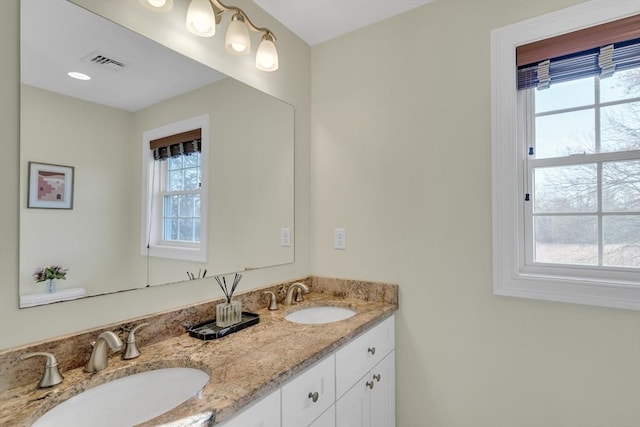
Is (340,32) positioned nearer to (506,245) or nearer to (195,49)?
(195,49)

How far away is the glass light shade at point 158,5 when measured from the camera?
1.11m

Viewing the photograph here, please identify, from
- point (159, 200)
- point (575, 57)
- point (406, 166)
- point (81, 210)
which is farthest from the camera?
point (406, 166)

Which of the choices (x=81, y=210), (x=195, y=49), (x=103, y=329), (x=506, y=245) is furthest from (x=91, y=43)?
(x=506, y=245)

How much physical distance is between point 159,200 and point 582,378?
5.94 feet

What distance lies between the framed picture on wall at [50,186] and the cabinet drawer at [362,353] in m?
1.04

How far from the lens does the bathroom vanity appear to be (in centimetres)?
80

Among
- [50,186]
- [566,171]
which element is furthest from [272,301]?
[566,171]

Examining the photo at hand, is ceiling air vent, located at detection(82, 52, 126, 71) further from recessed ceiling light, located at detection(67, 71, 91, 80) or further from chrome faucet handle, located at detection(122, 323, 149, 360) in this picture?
Answer: chrome faucet handle, located at detection(122, 323, 149, 360)

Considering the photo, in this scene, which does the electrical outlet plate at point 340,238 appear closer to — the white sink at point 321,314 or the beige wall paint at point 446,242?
the beige wall paint at point 446,242

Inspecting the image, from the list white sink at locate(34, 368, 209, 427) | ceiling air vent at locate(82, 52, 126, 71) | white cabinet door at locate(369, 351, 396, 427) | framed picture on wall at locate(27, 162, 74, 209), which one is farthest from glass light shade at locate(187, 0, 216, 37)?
white cabinet door at locate(369, 351, 396, 427)

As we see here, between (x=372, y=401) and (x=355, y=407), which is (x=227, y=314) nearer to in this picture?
(x=355, y=407)

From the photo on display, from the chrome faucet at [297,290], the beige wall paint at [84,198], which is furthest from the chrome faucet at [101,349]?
the chrome faucet at [297,290]

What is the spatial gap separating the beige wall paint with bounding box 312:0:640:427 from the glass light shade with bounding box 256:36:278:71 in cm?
49

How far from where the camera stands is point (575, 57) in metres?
1.33
